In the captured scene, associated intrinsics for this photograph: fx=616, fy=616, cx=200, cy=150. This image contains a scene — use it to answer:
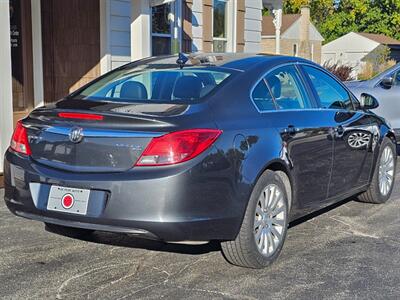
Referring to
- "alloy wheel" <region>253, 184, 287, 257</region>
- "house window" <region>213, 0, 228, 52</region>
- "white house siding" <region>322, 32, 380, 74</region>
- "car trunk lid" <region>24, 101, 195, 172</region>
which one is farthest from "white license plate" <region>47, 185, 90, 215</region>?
"white house siding" <region>322, 32, 380, 74</region>

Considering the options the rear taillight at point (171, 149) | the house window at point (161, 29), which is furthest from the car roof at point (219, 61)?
the house window at point (161, 29)

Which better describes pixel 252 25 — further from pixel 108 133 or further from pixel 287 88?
pixel 108 133

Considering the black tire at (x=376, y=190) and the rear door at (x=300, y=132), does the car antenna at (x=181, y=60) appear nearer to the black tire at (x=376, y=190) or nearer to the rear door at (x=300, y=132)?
the rear door at (x=300, y=132)

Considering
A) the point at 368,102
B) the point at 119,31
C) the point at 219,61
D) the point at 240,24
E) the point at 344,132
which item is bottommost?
the point at 344,132

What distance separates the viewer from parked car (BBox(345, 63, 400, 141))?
9.27 meters

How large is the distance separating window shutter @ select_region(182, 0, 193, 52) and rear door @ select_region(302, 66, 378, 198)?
5.92 metres

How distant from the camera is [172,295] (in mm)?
4008

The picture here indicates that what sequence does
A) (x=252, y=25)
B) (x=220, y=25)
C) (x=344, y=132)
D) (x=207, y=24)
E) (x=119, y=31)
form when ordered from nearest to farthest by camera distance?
(x=344, y=132), (x=119, y=31), (x=207, y=24), (x=220, y=25), (x=252, y=25)

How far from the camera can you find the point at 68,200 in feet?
13.2

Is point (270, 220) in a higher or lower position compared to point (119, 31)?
lower

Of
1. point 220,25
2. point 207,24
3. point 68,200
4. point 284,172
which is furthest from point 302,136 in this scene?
point 220,25

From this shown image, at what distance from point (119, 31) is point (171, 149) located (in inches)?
252

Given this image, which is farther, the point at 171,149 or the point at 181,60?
the point at 181,60

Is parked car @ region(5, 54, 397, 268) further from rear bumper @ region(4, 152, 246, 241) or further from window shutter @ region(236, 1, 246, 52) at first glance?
window shutter @ region(236, 1, 246, 52)
